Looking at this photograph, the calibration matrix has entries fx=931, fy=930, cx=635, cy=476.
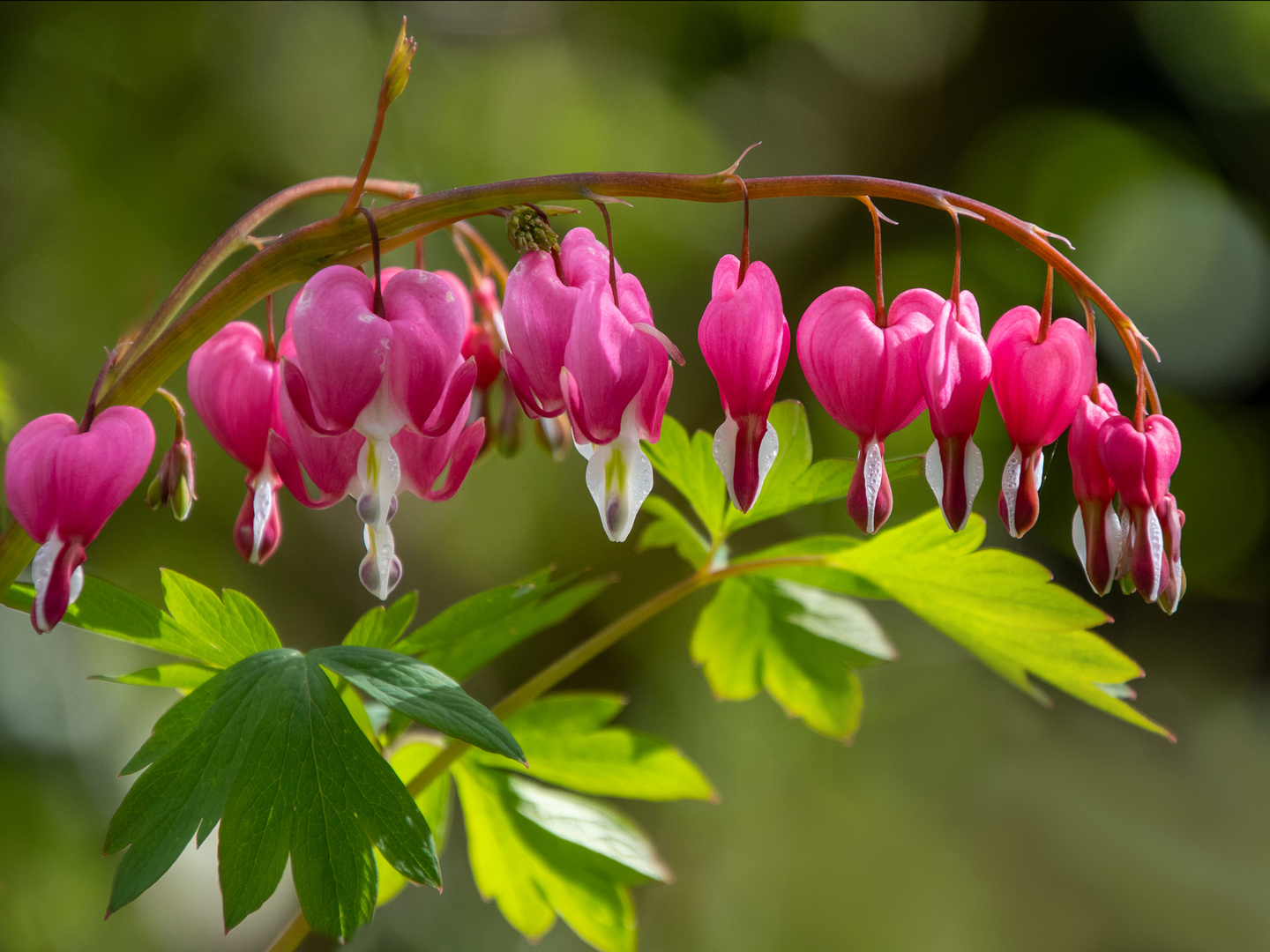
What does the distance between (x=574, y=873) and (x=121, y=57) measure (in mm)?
2944

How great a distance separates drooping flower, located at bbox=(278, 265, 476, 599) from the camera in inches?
21.0

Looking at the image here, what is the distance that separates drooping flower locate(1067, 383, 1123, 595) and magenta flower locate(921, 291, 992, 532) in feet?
0.23

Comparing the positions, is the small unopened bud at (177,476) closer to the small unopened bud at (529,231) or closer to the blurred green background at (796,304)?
the small unopened bud at (529,231)

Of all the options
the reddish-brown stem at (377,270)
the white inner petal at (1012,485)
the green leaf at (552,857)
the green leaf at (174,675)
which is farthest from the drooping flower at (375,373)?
the green leaf at (552,857)

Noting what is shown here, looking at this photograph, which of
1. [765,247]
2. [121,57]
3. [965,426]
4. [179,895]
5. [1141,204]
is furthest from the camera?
[1141,204]

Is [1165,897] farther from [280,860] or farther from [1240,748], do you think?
[280,860]

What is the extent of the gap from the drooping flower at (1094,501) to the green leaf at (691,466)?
1.19 feet

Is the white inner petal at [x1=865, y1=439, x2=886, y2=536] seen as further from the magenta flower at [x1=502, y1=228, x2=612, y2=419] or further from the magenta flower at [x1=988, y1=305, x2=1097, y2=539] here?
the magenta flower at [x1=502, y1=228, x2=612, y2=419]

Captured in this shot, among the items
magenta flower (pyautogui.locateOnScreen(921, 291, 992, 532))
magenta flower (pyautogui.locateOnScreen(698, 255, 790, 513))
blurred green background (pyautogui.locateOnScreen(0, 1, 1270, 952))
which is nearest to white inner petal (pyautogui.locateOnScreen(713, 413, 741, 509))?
magenta flower (pyautogui.locateOnScreen(698, 255, 790, 513))

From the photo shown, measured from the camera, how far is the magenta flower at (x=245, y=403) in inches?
24.3

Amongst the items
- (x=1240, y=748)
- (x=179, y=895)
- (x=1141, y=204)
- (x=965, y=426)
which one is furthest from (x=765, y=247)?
(x=965, y=426)

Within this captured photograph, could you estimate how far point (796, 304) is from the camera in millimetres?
3205

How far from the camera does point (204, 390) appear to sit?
24.5 inches

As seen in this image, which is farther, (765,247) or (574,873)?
(765,247)
